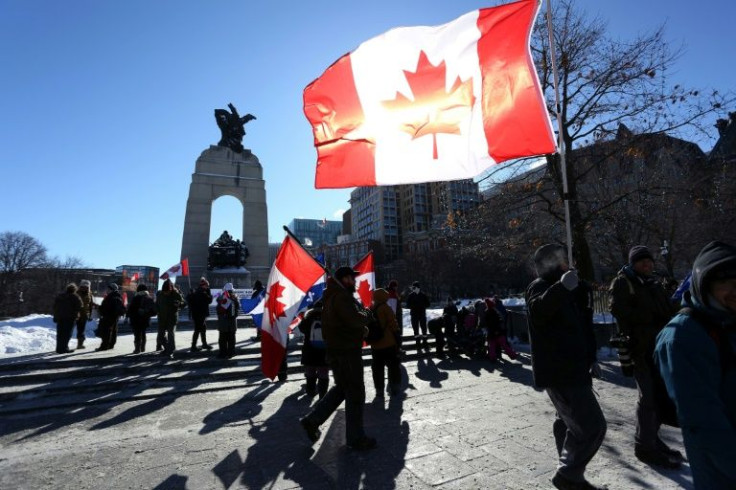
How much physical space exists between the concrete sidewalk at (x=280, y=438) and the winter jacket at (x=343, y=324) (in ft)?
3.62

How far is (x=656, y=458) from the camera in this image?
3510 mm

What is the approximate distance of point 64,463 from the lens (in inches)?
161

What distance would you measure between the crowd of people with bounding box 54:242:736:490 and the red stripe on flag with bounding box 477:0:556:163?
1.62 metres

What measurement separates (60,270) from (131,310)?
50804mm

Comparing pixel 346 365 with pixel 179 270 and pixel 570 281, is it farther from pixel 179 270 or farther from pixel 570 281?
pixel 179 270

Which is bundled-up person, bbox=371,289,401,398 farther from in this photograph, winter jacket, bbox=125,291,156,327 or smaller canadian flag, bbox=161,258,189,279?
smaller canadian flag, bbox=161,258,189,279

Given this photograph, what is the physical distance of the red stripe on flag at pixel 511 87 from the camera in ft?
14.6

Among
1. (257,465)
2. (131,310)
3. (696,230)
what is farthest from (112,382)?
(696,230)

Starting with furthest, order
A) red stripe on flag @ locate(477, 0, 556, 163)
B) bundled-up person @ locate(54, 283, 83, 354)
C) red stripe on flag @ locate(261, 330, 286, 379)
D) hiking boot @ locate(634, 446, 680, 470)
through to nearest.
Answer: bundled-up person @ locate(54, 283, 83, 354) → red stripe on flag @ locate(261, 330, 286, 379) → red stripe on flag @ locate(477, 0, 556, 163) → hiking boot @ locate(634, 446, 680, 470)

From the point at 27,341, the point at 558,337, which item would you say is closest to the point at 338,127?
the point at 558,337

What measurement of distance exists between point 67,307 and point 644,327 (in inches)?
477

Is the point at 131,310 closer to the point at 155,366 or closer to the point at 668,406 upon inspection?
the point at 155,366

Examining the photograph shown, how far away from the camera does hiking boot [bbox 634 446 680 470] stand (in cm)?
346

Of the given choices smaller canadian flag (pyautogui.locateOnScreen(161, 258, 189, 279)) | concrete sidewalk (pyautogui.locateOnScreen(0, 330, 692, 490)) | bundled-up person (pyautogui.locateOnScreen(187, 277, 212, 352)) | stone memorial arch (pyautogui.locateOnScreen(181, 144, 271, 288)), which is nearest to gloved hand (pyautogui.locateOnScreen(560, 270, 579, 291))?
concrete sidewalk (pyautogui.locateOnScreen(0, 330, 692, 490))
